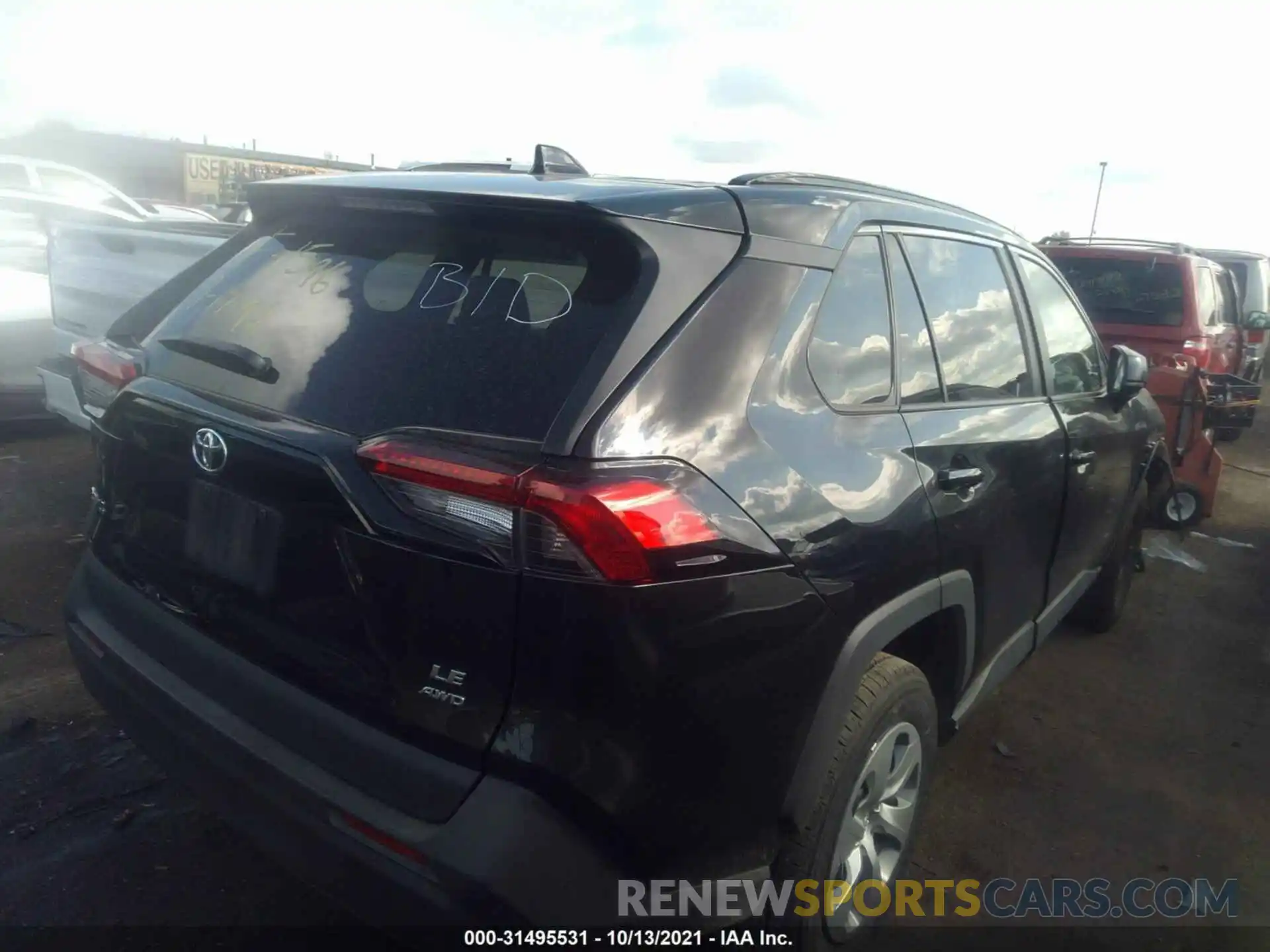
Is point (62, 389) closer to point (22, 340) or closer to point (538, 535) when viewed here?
point (22, 340)

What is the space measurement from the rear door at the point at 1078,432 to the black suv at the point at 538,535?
3.15ft

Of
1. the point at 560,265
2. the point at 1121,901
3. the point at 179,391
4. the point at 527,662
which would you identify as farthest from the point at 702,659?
the point at 1121,901

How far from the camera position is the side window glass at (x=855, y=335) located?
2.20 metres

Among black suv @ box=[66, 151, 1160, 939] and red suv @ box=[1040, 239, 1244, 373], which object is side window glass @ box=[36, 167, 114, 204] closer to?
red suv @ box=[1040, 239, 1244, 373]

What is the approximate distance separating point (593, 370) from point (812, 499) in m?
0.55

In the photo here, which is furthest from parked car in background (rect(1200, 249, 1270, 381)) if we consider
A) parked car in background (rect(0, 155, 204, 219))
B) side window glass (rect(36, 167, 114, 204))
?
side window glass (rect(36, 167, 114, 204))

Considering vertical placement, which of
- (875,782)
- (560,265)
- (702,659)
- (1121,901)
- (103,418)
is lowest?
(1121,901)

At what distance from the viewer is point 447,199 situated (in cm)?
209

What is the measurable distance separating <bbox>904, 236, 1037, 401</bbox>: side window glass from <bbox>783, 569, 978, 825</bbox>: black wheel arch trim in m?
0.70

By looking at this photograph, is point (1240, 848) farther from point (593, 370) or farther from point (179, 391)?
point (179, 391)

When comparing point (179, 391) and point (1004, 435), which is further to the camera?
point (1004, 435)

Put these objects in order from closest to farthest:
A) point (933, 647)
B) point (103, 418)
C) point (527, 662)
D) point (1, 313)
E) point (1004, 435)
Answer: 1. point (527, 662)
2. point (103, 418)
3. point (933, 647)
4. point (1004, 435)
5. point (1, 313)

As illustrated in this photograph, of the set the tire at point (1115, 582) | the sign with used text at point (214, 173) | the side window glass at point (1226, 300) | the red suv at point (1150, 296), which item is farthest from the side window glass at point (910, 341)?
the sign with used text at point (214, 173)

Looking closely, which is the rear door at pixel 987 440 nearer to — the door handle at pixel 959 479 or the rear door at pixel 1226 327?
the door handle at pixel 959 479
